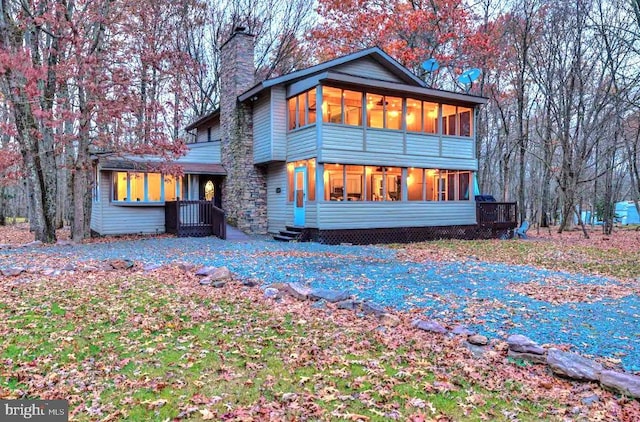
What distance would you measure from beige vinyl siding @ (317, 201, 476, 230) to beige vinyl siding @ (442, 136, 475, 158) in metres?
1.93

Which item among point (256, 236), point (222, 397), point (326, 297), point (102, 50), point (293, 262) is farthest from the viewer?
point (256, 236)

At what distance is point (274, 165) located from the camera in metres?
16.2

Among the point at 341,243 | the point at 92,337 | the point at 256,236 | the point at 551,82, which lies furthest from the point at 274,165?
the point at 551,82

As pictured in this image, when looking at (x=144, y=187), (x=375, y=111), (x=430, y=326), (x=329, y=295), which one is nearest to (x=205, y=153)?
(x=144, y=187)

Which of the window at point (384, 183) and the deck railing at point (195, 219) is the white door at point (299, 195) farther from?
the deck railing at point (195, 219)

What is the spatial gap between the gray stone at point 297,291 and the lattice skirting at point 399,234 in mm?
6592

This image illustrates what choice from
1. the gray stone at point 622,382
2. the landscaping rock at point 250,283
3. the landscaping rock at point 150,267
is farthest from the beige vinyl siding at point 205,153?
the gray stone at point 622,382

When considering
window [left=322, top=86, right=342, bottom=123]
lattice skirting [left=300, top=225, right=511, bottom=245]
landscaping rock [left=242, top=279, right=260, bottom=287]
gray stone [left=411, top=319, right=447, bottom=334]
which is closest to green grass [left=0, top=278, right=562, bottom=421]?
gray stone [left=411, top=319, right=447, bottom=334]

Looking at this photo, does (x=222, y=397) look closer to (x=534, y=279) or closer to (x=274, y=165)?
(x=534, y=279)

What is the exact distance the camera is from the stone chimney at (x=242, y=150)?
16250 millimetres

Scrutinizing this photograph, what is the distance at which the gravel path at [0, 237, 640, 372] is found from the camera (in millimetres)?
4980

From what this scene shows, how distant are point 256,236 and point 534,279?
393 inches

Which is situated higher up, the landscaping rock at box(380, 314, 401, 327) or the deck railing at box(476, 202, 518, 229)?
the deck railing at box(476, 202, 518, 229)

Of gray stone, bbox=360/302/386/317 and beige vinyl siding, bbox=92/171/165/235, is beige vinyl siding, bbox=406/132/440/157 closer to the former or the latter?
beige vinyl siding, bbox=92/171/165/235
